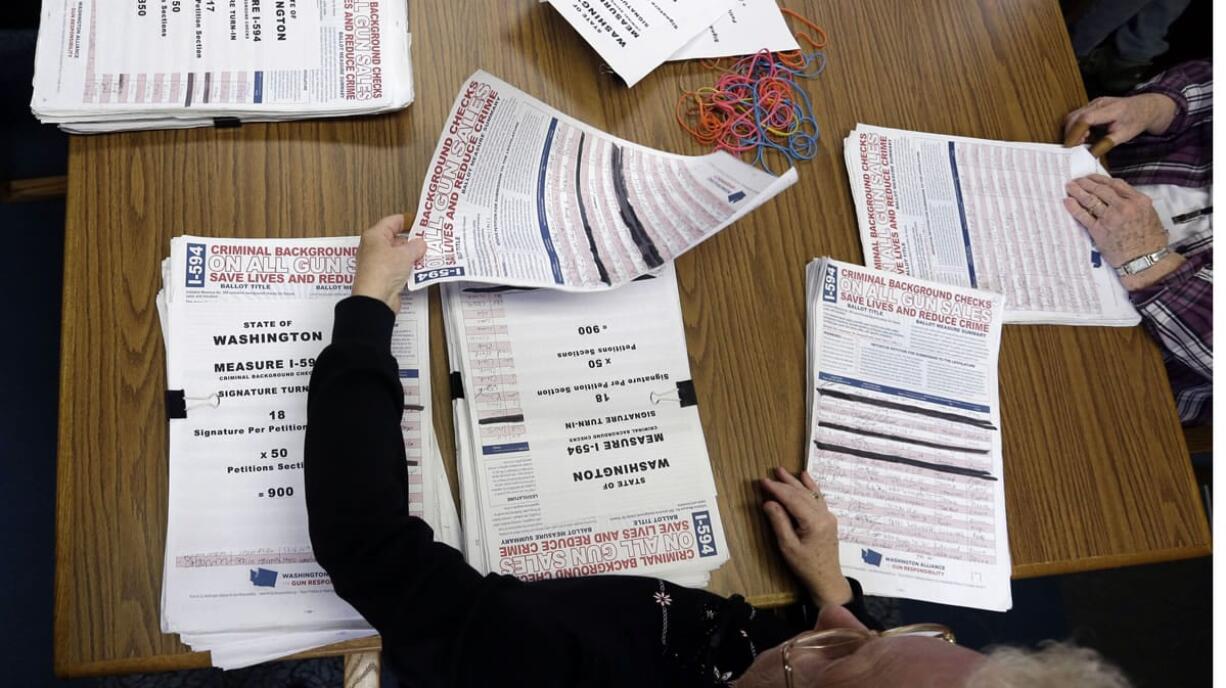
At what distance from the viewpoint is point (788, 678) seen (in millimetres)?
698

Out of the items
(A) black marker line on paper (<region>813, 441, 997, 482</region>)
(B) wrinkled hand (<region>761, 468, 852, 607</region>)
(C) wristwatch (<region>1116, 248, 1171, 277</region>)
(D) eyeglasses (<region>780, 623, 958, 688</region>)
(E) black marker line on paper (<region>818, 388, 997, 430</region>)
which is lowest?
(D) eyeglasses (<region>780, 623, 958, 688</region>)

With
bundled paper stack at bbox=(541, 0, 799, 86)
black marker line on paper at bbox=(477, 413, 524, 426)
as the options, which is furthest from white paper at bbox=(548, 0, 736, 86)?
black marker line on paper at bbox=(477, 413, 524, 426)

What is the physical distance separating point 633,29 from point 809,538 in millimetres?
623

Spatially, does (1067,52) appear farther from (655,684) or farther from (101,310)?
(101,310)

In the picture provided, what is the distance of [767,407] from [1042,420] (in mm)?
336

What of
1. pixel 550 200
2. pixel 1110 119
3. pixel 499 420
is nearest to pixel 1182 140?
pixel 1110 119

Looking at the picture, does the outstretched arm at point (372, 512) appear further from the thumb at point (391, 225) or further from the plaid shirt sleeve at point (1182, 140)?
the plaid shirt sleeve at point (1182, 140)

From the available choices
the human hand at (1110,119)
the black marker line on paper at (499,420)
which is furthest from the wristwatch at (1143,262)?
the black marker line on paper at (499,420)

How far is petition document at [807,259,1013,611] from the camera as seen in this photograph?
2.97 feet

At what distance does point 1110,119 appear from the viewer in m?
1.08

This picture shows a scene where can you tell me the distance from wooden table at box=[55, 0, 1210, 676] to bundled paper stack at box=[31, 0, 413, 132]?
0.09 feet

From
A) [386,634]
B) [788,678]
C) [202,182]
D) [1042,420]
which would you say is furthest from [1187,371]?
[202,182]

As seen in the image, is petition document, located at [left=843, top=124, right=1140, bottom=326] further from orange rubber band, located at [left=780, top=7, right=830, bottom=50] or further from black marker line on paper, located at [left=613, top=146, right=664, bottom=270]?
black marker line on paper, located at [left=613, top=146, right=664, bottom=270]

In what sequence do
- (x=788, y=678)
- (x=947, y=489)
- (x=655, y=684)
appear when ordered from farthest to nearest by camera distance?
(x=947, y=489)
(x=655, y=684)
(x=788, y=678)
